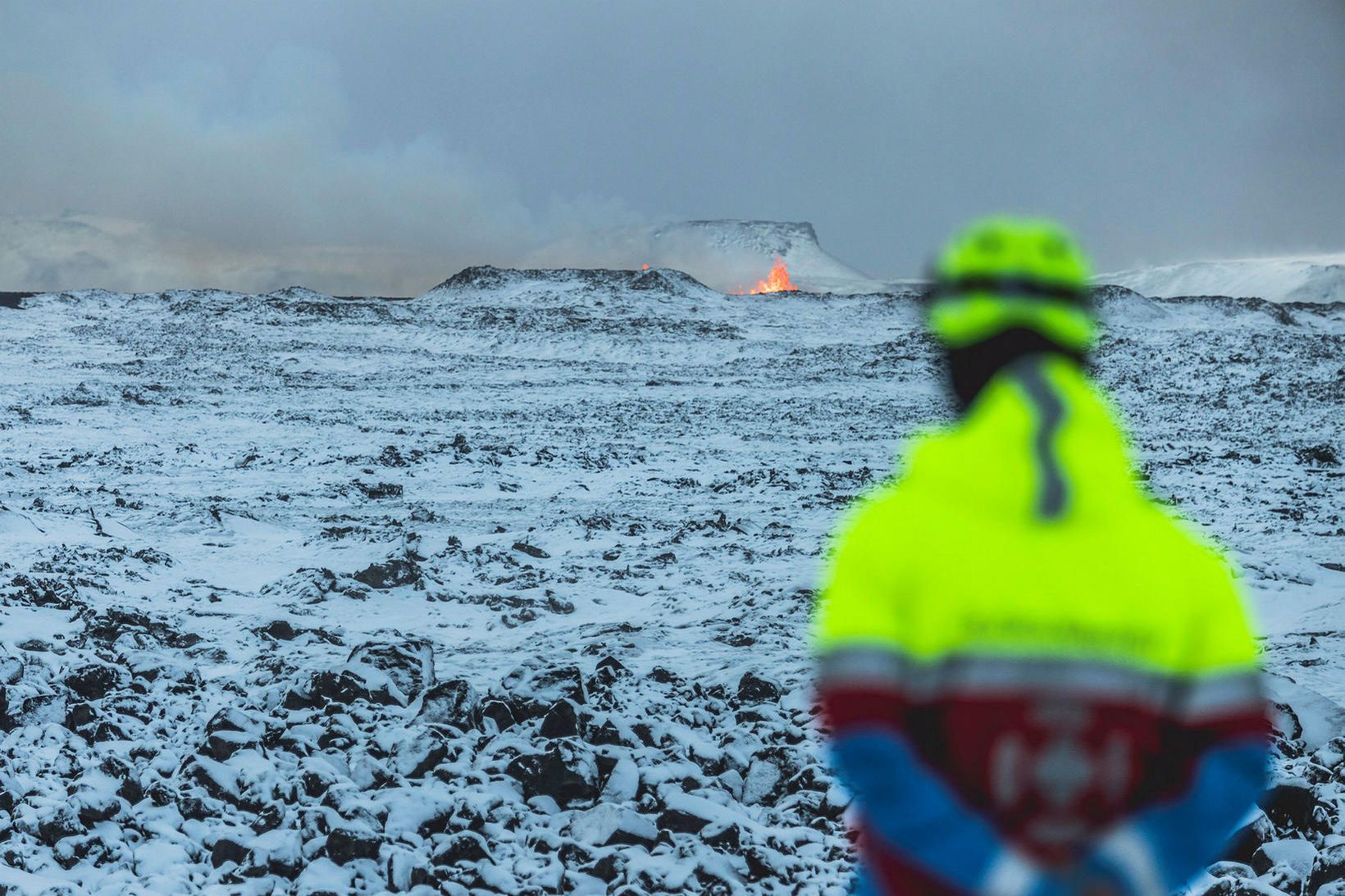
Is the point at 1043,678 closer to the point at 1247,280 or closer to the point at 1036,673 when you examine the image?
the point at 1036,673

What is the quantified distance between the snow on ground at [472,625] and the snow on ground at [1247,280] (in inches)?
2078

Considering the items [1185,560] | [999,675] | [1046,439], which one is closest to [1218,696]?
[1185,560]

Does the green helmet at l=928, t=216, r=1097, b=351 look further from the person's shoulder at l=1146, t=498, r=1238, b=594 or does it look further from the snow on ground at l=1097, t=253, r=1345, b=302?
the snow on ground at l=1097, t=253, r=1345, b=302

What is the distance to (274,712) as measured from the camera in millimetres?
5648

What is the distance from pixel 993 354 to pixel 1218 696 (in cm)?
55

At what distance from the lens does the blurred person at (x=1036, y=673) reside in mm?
1274

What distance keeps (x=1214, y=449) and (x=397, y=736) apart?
14819 millimetres

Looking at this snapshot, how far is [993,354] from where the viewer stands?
1460 mm

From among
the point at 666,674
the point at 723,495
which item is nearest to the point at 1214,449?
the point at 723,495

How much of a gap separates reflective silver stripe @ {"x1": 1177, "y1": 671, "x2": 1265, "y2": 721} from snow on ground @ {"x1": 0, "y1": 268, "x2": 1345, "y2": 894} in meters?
3.09

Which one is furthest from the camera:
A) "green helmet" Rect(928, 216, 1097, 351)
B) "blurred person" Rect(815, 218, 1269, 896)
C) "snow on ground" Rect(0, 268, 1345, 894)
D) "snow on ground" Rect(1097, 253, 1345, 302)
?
"snow on ground" Rect(1097, 253, 1345, 302)

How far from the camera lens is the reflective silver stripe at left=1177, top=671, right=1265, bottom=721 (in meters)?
1.33

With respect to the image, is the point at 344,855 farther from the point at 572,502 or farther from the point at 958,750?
the point at 572,502

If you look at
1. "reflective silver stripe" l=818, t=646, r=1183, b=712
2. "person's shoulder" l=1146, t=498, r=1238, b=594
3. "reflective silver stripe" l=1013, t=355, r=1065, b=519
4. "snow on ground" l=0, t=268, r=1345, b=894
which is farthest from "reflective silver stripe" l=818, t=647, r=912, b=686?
"snow on ground" l=0, t=268, r=1345, b=894
